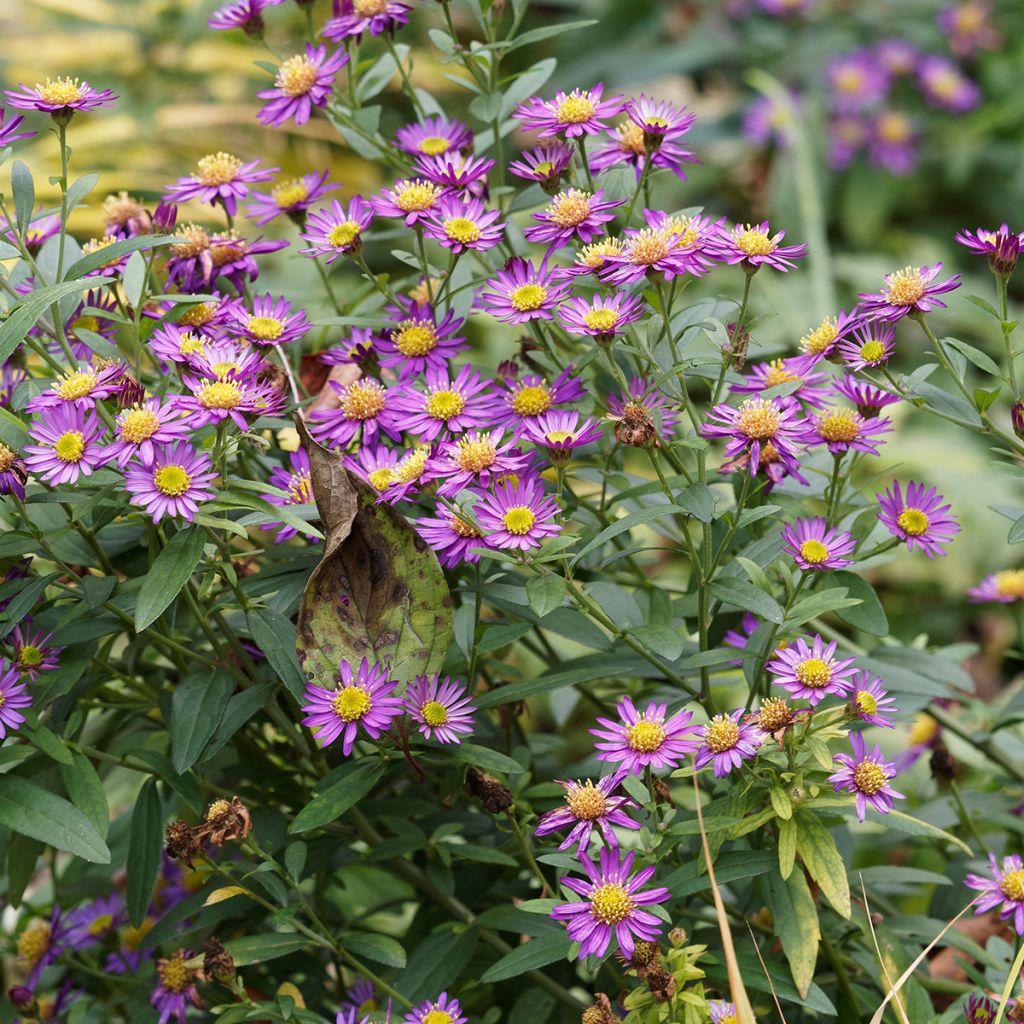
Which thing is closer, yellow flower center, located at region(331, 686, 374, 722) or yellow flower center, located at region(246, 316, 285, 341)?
yellow flower center, located at region(331, 686, 374, 722)

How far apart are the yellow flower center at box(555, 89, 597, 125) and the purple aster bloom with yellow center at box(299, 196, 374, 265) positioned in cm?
15

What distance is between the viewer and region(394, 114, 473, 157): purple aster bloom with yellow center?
3.38ft

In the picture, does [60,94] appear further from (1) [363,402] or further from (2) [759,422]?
(2) [759,422]

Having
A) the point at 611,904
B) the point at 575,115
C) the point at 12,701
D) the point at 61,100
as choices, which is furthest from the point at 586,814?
the point at 61,100

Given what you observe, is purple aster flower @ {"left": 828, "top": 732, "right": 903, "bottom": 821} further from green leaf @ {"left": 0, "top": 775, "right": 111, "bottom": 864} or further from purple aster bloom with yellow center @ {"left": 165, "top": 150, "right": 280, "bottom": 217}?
purple aster bloom with yellow center @ {"left": 165, "top": 150, "right": 280, "bottom": 217}

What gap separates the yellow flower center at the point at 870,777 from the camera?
83 cm

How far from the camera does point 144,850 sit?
1005 millimetres

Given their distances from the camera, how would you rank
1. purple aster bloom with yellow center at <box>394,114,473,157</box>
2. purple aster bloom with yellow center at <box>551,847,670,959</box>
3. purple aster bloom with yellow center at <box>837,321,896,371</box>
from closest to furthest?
purple aster bloom with yellow center at <box>551,847,670,959</box> < purple aster bloom with yellow center at <box>837,321,896,371</box> < purple aster bloom with yellow center at <box>394,114,473,157</box>

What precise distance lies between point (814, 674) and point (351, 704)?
0.94 feet

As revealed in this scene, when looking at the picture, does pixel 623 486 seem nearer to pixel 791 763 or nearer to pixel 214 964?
pixel 791 763

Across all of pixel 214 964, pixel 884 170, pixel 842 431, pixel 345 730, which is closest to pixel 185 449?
pixel 345 730

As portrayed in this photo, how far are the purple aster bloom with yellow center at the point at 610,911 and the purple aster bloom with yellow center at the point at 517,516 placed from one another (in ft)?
0.64

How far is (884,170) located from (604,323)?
2.62 m

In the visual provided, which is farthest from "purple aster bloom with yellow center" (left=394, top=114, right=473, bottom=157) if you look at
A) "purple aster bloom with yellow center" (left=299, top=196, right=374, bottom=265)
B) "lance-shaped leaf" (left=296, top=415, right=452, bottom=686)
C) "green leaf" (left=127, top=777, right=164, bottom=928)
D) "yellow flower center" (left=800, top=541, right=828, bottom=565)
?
"green leaf" (left=127, top=777, right=164, bottom=928)
